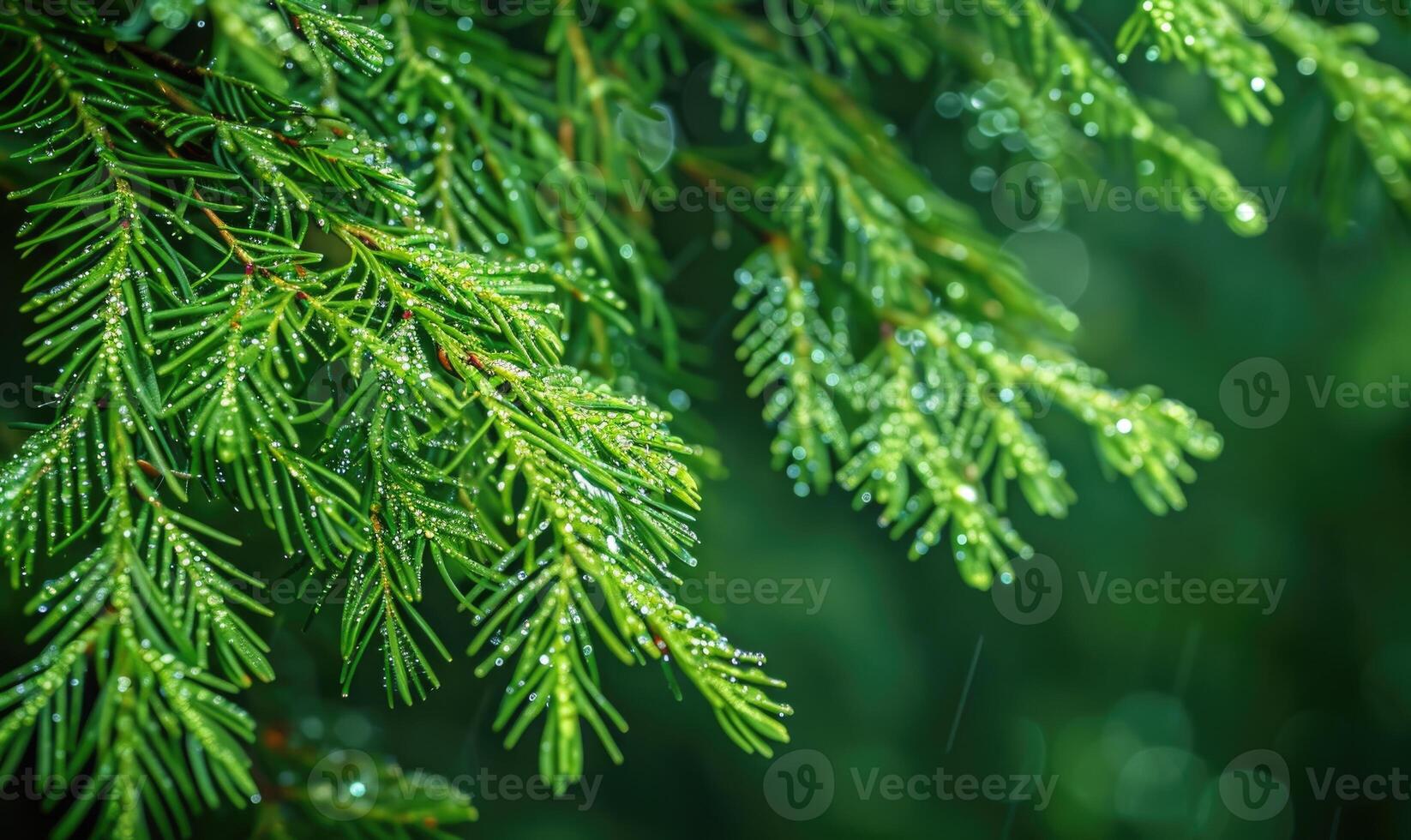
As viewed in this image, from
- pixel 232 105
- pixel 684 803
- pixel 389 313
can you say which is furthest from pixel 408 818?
pixel 684 803

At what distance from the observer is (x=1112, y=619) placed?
110 inches

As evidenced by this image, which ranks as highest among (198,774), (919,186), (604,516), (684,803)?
(919,186)

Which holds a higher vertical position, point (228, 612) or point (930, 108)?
point (930, 108)

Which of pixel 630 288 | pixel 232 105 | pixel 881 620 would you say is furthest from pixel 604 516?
pixel 881 620

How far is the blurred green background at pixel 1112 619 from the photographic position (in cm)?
217

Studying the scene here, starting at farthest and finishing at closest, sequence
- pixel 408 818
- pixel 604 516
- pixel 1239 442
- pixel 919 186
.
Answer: pixel 1239 442
pixel 919 186
pixel 408 818
pixel 604 516

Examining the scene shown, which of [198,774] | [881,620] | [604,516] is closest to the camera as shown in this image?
[198,774]

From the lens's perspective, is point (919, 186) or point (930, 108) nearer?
point (919, 186)

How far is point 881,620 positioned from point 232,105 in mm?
2025

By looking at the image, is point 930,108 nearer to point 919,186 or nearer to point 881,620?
point 919,186

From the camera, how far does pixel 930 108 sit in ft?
6.01

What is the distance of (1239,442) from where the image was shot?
2.77 m

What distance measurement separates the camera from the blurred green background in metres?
2.17

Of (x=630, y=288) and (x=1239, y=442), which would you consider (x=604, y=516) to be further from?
(x=1239, y=442)
